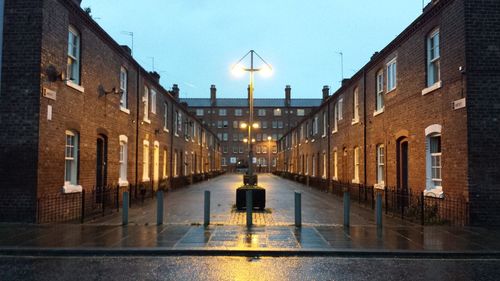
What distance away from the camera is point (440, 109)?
13.0m

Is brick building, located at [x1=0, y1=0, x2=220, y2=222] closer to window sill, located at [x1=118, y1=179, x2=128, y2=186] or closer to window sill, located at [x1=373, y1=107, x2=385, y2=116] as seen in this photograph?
window sill, located at [x1=118, y1=179, x2=128, y2=186]

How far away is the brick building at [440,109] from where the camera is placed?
11.5 metres

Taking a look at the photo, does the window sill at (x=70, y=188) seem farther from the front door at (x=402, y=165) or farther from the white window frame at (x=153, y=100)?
the front door at (x=402, y=165)

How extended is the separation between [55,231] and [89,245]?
2134 millimetres

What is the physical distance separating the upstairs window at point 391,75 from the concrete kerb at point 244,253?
9725 millimetres

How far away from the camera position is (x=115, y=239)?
978 centimetres

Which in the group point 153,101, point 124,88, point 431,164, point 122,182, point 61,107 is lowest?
point 122,182

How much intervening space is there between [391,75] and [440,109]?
4.93 m

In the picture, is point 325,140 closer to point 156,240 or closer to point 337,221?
point 337,221

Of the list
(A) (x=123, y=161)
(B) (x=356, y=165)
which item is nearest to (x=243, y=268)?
(A) (x=123, y=161)

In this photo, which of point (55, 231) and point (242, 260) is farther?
point (55, 231)

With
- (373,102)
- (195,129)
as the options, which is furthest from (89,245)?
(195,129)

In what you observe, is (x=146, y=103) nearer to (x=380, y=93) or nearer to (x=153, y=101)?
(x=153, y=101)

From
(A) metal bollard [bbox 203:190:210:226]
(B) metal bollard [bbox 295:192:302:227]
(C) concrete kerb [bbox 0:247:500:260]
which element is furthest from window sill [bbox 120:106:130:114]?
(C) concrete kerb [bbox 0:247:500:260]
